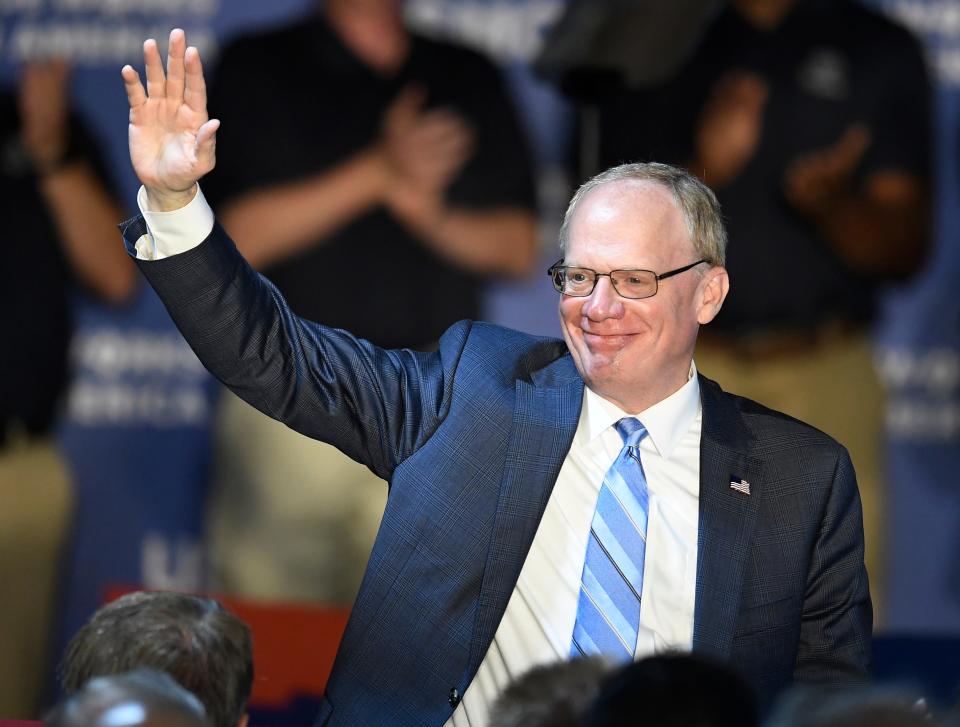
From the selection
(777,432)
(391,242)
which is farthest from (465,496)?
(391,242)

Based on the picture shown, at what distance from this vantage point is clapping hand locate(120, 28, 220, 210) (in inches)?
80.1

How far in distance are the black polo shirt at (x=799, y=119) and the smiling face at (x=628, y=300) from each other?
8.62 ft

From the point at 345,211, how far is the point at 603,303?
2821 mm

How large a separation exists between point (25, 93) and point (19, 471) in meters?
1.42

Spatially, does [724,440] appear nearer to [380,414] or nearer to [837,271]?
[380,414]

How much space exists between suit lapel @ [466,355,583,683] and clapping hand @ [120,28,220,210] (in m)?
0.71

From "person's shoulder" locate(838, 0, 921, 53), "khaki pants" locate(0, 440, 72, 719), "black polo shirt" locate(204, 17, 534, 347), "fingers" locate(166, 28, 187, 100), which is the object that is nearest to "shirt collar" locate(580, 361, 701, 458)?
"fingers" locate(166, 28, 187, 100)

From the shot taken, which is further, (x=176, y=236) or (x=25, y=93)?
(x=25, y=93)

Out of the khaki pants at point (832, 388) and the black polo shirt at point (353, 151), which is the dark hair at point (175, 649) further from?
the khaki pants at point (832, 388)

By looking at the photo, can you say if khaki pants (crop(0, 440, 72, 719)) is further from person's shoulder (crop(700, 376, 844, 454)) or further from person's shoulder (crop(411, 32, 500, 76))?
person's shoulder (crop(700, 376, 844, 454))

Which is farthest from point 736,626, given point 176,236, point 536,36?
point 536,36

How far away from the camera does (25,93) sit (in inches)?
198

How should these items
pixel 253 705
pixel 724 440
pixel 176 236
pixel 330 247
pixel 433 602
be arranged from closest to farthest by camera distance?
pixel 176 236 < pixel 433 602 < pixel 724 440 < pixel 253 705 < pixel 330 247

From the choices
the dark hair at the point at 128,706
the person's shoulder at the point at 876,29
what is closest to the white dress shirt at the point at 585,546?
the dark hair at the point at 128,706
